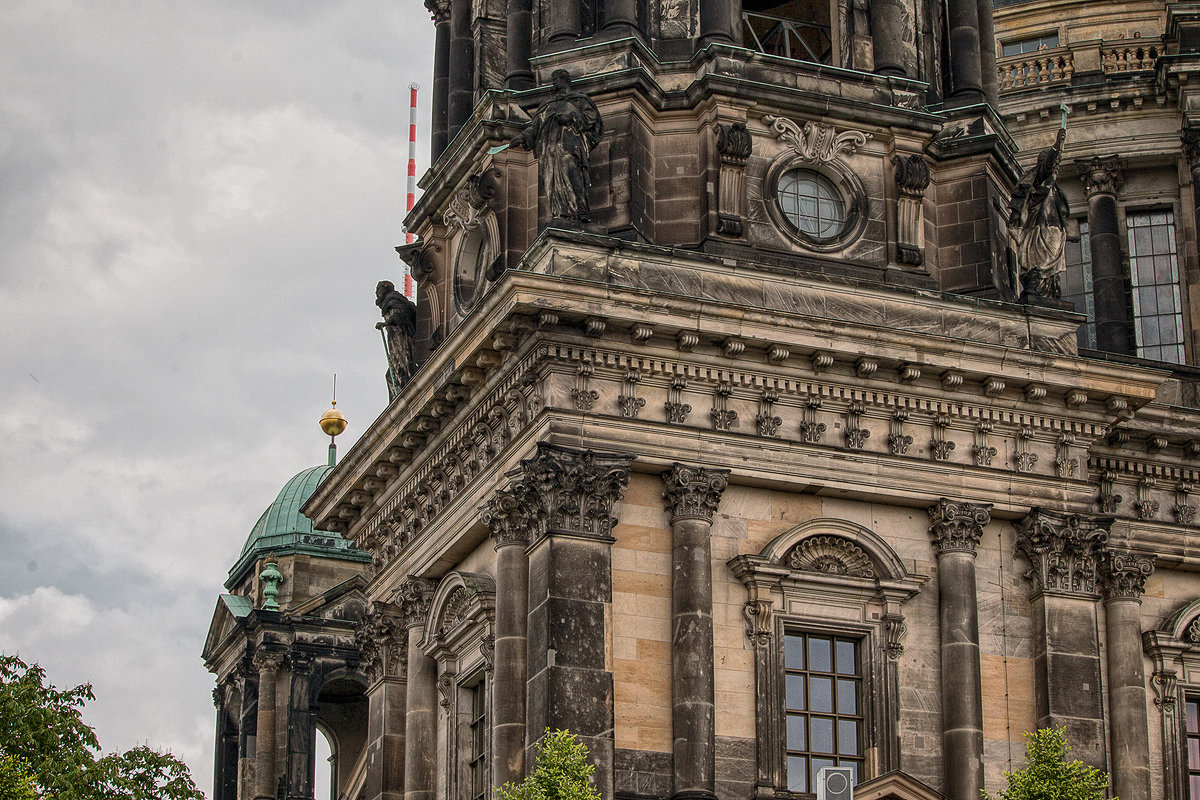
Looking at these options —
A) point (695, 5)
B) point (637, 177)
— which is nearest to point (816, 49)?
point (695, 5)

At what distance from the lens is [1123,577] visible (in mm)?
38156

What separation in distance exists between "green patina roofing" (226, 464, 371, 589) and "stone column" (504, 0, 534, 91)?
22.4m

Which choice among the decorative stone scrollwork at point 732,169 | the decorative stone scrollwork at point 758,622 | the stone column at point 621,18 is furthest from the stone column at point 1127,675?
the stone column at point 621,18

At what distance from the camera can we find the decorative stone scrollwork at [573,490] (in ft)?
112

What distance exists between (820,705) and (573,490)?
15.8ft

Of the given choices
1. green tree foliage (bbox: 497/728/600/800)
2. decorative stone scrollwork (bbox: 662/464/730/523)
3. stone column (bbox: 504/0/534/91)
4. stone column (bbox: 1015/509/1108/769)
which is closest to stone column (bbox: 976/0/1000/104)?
stone column (bbox: 504/0/534/91)

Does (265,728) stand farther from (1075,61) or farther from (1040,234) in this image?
(1040,234)

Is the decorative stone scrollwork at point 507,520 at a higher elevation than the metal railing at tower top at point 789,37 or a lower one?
lower

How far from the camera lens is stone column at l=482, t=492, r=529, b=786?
33969 millimetres

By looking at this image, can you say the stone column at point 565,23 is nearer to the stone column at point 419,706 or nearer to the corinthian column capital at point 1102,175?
the stone column at point 419,706

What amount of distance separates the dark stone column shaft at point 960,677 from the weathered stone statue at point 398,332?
10.6 metres

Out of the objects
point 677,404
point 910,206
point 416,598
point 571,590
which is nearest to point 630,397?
point 677,404

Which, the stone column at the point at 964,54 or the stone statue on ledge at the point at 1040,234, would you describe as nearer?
Result: the stone statue on ledge at the point at 1040,234

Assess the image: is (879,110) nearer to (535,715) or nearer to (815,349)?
(815,349)
